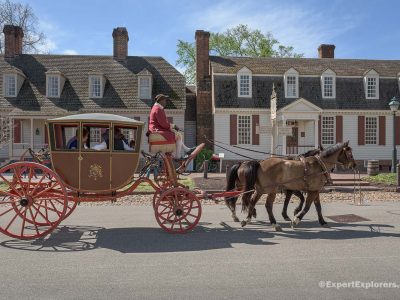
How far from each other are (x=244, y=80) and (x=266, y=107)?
2364 mm

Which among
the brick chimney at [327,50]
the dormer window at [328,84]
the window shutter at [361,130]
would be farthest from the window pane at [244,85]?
the brick chimney at [327,50]

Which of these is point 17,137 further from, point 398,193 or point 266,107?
point 398,193

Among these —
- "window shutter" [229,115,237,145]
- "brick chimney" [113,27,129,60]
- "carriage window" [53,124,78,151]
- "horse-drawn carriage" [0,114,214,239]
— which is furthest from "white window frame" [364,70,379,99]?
"carriage window" [53,124,78,151]

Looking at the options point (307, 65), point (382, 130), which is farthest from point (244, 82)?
point (382, 130)

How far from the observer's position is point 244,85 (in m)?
26.3

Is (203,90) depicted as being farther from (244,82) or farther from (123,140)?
(123,140)

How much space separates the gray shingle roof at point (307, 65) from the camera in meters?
27.3

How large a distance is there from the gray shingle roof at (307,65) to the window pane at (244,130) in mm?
3363

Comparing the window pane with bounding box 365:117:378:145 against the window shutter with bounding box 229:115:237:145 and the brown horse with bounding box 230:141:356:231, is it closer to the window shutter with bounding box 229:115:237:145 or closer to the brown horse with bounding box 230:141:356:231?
the window shutter with bounding box 229:115:237:145

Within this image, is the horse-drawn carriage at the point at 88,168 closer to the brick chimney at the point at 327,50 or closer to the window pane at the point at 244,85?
the window pane at the point at 244,85

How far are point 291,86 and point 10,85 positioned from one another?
18534mm

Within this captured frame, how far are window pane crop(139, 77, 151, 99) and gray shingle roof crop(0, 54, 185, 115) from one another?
0.39 metres

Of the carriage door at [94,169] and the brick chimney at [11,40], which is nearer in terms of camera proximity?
the carriage door at [94,169]

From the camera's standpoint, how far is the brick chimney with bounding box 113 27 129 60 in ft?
94.3
